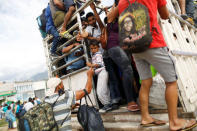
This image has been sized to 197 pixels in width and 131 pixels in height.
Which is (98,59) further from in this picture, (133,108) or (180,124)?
(180,124)

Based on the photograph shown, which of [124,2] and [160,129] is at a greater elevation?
[124,2]

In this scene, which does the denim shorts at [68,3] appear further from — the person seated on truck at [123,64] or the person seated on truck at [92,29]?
the person seated on truck at [123,64]

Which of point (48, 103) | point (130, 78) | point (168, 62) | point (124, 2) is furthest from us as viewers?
point (130, 78)

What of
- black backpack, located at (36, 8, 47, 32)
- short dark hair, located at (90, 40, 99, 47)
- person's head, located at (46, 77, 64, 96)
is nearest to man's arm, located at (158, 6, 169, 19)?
short dark hair, located at (90, 40, 99, 47)

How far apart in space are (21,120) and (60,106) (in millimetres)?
563

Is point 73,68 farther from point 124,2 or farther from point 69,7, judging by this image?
point 124,2

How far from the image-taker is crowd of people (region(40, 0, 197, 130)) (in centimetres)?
173

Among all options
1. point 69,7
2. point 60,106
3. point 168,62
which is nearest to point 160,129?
point 168,62

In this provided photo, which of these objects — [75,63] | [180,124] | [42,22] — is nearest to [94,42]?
[75,63]

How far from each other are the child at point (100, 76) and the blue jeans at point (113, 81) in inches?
3.9

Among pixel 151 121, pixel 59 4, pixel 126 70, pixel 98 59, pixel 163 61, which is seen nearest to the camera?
pixel 163 61

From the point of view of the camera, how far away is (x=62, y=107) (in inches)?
86.7

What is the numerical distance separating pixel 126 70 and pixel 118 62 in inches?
9.0

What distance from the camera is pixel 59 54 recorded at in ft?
15.3
